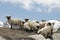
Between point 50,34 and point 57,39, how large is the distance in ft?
3.18

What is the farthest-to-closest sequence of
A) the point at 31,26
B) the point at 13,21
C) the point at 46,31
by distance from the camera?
the point at 13,21, the point at 31,26, the point at 46,31

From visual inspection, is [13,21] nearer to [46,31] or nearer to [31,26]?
[31,26]

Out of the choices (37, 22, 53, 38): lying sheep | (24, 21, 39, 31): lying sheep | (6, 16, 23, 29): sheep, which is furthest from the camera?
(6, 16, 23, 29): sheep

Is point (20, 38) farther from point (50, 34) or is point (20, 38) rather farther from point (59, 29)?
point (59, 29)

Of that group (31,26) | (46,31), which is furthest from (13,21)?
(46,31)

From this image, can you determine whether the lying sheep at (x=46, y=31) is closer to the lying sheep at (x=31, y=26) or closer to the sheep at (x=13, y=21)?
the lying sheep at (x=31, y=26)

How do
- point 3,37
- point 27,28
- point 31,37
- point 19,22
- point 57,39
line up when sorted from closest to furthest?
point 3,37 → point 31,37 → point 57,39 → point 27,28 → point 19,22

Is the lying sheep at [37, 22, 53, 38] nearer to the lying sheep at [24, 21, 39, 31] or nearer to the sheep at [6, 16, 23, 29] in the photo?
the lying sheep at [24, 21, 39, 31]

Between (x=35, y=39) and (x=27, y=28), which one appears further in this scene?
(x=27, y=28)

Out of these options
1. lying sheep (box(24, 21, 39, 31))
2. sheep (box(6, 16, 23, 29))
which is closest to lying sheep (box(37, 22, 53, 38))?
lying sheep (box(24, 21, 39, 31))

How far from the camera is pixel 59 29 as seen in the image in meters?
19.5

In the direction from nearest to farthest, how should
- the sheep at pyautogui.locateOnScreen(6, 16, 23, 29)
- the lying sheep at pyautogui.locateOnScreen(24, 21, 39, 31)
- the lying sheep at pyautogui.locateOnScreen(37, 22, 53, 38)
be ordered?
1. the lying sheep at pyautogui.locateOnScreen(37, 22, 53, 38)
2. the lying sheep at pyautogui.locateOnScreen(24, 21, 39, 31)
3. the sheep at pyautogui.locateOnScreen(6, 16, 23, 29)

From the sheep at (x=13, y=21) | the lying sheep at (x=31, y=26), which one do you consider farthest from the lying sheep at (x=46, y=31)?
the sheep at (x=13, y=21)

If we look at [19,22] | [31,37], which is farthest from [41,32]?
[19,22]
